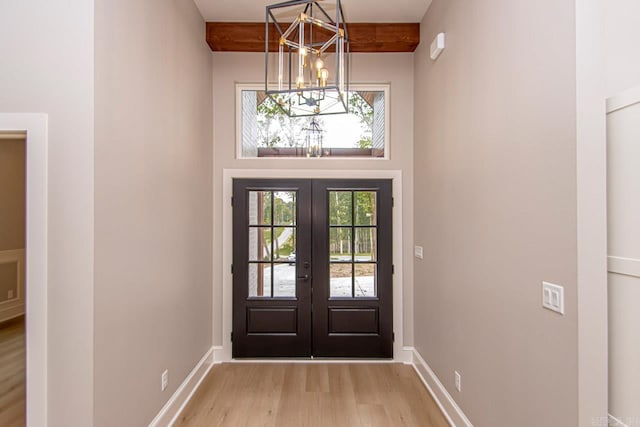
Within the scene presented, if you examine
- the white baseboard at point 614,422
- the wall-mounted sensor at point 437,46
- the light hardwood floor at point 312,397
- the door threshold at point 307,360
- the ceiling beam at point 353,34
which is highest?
the ceiling beam at point 353,34

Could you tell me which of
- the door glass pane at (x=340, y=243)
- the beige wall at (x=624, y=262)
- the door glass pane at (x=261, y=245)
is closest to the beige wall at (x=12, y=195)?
the door glass pane at (x=261, y=245)

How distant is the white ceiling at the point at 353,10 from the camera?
9.48 feet

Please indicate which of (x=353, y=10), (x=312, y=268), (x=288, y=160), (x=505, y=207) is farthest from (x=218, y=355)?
(x=353, y=10)

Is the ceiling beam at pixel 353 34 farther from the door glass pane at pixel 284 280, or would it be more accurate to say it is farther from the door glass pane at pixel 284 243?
the door glass pane at pixel 284 280

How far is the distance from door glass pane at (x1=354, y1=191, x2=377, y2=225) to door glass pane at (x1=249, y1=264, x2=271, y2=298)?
1113 mm

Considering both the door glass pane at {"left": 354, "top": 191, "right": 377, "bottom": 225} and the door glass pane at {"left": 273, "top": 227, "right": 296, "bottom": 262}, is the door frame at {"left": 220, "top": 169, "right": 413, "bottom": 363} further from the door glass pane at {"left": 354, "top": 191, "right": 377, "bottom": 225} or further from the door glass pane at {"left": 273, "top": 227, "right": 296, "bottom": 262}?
the door glass pane at {"left": 273, "top": 227, "right": 296, "bottom": 262}

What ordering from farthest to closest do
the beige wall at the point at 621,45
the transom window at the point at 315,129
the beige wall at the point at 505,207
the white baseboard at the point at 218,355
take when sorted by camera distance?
the transom window at the point at 315,129 < the white baseboard at the point at 218,355 < the beige wall at the point at 505,207 < the beige wall at the point at 621,45

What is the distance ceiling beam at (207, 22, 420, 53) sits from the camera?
3.18 metres

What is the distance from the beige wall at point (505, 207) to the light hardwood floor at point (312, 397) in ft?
1.34

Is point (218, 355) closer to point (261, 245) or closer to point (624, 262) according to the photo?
point (261, 245)

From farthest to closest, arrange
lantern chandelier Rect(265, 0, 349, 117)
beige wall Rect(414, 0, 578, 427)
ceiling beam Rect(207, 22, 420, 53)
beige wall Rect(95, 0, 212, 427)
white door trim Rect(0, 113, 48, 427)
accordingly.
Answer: ceiling beam Rect(207, 22, 420, 53), lantern chandelier Rect(265, 0, 349, 117), beige wall Rect(95, 0, 212, 427), white door trim Rect(0, 113, 48, 427), beige wall Rect(414, 0, 578, 427)

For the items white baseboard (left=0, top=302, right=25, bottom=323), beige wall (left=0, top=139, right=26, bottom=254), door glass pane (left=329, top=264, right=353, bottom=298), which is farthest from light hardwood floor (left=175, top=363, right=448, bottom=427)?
beige wall (left=0, top=139, right=26, bottom=254)

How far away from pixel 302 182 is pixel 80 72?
2.16 metres

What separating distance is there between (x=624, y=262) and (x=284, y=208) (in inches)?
108
